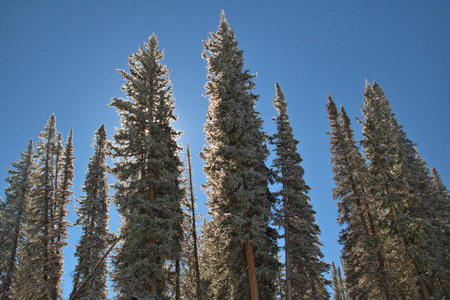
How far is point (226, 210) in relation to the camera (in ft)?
53.9

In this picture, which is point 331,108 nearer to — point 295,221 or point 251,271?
point 295,221

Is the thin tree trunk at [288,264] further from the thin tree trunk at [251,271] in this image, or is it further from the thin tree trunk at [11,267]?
the thin tree trunk at [11,267]

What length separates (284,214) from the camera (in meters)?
20.0

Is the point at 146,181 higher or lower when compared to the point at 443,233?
higher

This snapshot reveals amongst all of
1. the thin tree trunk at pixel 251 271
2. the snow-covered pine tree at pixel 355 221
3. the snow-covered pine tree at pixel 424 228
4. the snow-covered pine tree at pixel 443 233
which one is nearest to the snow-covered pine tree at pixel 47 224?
the thin tree trunk at pixel 251 271

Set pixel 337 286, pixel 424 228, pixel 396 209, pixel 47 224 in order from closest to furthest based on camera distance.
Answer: pixel 396 209, pixel 424 228, pixel 47 224, pixel 337 286

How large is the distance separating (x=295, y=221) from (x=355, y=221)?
7508 millimetres

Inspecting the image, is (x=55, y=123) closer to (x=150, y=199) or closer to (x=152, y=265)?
(x=150, y=199)

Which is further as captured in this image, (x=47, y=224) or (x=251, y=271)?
(x=47, y=224)

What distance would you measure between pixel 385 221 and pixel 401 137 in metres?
11.5

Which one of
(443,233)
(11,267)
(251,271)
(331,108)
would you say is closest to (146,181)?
(251,271)

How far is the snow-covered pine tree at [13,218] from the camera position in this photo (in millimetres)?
25250

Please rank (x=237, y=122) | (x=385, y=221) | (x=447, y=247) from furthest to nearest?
1. (x=447, y=247)
2. (x=385, y=221)
3. (x=237, y=122)

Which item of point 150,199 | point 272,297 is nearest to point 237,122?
point 150,199
